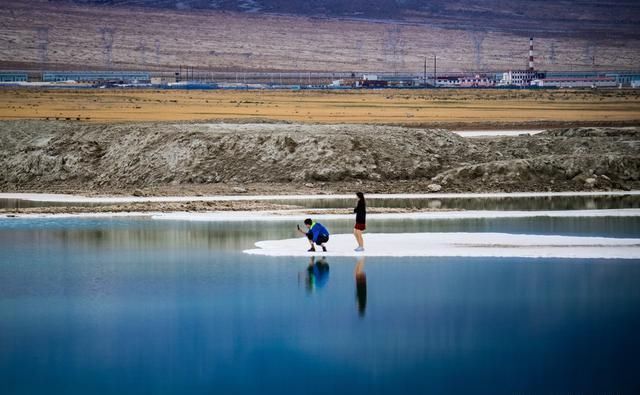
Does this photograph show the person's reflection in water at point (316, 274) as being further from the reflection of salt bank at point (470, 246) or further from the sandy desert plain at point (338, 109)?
the sandy desert plain at point (338, 109)

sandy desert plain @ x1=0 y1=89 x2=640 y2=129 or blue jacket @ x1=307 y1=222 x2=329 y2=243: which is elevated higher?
sandy desert plain @ x1=0 y1=89 x2=640 y2=129

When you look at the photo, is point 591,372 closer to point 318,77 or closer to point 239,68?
point 318,77

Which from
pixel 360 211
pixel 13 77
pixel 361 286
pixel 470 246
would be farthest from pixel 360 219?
pixel 13 77

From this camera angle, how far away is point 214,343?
15.6m

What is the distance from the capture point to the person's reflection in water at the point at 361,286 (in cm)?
1795

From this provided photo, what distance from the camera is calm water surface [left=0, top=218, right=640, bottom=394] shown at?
13.9 meters

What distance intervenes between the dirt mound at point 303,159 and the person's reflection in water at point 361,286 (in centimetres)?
1616

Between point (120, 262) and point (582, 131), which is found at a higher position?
point (582, 131)

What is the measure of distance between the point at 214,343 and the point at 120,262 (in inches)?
306

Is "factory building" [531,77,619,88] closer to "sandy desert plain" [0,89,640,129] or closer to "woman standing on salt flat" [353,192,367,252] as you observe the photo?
"sandy desert plain" [0,89,640,129]

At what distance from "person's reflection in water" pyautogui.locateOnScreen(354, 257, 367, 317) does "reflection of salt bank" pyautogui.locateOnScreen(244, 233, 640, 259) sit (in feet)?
4.66

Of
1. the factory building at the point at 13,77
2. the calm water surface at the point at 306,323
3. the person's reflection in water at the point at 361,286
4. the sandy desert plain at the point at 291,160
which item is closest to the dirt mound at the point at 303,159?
the sandy desert plain at the point at 291,160

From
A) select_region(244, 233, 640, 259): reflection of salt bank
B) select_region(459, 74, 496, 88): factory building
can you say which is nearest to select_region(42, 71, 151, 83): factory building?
select_region(459, 74, 496, 88): factory building

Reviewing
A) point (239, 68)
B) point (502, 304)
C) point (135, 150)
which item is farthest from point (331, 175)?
point (239, 68)
